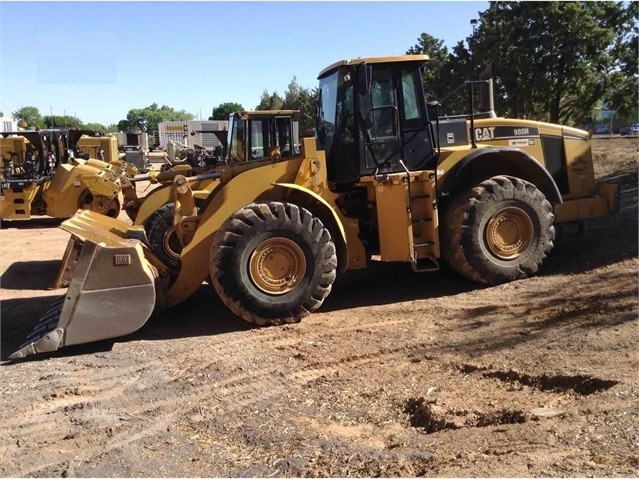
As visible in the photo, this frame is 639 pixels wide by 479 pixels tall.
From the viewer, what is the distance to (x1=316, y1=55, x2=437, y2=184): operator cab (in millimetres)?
7281

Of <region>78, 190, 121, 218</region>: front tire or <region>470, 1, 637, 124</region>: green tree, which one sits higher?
<region>470, 1, 637, 124</region>: green tree

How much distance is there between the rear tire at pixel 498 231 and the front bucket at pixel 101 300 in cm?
355

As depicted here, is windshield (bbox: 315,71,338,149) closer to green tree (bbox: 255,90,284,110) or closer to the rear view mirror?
the rear view mirror

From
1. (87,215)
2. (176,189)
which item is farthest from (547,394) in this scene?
(87,215)

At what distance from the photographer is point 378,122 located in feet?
24.1

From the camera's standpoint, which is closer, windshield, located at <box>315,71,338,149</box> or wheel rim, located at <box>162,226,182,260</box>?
windshield, located at <box>315,71,338,149</box>

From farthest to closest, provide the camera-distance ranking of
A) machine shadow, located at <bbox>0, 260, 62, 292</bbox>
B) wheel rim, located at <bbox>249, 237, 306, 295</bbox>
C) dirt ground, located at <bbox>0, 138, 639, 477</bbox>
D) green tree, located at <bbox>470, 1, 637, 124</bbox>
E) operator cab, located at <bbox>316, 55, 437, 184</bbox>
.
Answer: green tree, located at <bbox>470, 1, 637, 124</bbox>, machine shadow, located at <bbox>0, 260, 62, 292</bbox>, operator cab, located at <bbox>316, 55, 437, 184</bbox>, wheel rim, located at <bbox>249, 237, 306, 295</bbox>, dirt ground, located at <bbox>0, 138, 639, 477</bbox>

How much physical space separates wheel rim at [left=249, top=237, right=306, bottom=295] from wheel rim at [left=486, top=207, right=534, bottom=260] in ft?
8.04

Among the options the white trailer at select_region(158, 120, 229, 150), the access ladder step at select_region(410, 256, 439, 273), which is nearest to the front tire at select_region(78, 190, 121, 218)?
the access ladder step at select_region(410, 256, 439, 273)

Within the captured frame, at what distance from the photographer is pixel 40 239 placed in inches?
545

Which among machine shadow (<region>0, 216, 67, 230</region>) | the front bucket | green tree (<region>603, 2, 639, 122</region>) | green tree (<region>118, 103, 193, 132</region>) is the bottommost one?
the front bucket

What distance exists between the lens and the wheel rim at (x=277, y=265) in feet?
21.6

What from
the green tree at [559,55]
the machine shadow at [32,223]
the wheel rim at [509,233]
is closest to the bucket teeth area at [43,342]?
the wheel rim at [509,233]

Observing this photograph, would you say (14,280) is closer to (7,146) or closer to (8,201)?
(8,201)
